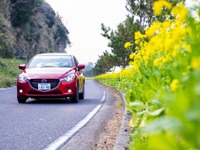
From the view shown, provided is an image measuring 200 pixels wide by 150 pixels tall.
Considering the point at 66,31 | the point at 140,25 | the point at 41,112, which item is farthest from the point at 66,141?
the point at 66,31

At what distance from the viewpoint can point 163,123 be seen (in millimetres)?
901

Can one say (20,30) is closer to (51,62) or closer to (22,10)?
(22,10)

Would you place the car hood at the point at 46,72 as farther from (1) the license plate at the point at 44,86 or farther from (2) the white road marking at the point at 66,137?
(2) the white road marking at the point at 66,137

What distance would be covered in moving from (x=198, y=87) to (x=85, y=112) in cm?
760

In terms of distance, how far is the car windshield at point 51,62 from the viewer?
11.2m

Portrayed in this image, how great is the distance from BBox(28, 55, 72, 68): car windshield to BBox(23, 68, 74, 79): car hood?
1.36ft

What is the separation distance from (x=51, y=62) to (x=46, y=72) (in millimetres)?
884

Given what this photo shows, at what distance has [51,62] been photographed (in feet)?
37.1

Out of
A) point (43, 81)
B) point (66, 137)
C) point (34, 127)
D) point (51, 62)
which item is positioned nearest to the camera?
point (66, 137)

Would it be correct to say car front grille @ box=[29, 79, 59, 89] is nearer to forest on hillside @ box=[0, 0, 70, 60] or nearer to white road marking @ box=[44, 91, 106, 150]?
white road marking @ box=[44, 91, 106, 150]

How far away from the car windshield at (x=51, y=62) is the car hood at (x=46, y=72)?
16.3 inches

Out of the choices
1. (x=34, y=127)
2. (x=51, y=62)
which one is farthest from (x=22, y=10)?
(x=34, y=127)

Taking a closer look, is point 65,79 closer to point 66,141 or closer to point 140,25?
point 66,141

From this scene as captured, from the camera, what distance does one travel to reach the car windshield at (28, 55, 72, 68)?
441 inches
